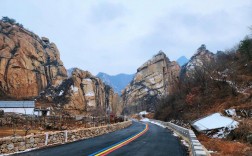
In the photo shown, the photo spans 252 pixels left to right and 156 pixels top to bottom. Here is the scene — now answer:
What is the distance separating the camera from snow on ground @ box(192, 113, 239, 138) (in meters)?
25.1

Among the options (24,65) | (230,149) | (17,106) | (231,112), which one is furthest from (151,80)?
(230,149)

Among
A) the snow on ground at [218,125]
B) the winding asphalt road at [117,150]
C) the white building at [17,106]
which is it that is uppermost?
the white building at [17,106]

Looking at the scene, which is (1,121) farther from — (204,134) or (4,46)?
(4,46)

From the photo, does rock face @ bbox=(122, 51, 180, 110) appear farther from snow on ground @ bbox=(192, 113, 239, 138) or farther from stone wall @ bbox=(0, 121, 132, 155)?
stone wall @ bbox=(0, 121, 132, 155)

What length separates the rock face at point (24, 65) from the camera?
81.2 m

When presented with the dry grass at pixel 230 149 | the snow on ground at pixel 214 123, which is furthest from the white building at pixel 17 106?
the dry grass at pixel 230 149

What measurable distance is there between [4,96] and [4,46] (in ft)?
55.4

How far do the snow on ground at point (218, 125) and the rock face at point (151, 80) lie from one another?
438 ft

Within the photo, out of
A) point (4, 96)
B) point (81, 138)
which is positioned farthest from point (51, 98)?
point (81, 138)

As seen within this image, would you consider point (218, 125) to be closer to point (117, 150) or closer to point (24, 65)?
point (117, 150)

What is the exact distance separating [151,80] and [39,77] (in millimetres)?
93594

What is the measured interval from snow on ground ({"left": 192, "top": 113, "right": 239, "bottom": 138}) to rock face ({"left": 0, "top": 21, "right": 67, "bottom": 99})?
62.2 meters

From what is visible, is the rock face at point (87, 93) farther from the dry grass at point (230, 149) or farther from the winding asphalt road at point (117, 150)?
the dry grass at point (230, 149)

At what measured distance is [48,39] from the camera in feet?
377
